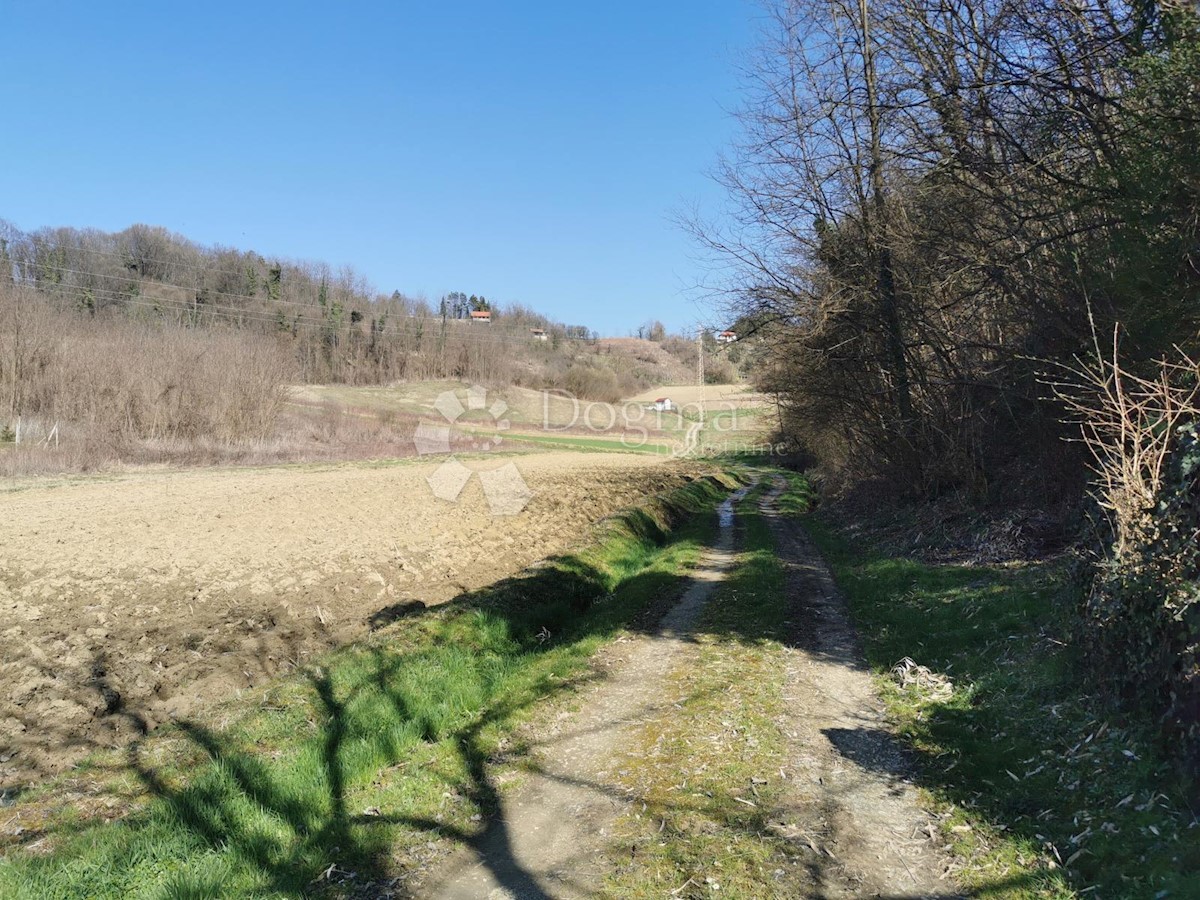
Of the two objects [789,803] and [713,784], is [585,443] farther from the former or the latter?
[789,803]

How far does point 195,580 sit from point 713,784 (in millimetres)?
11855

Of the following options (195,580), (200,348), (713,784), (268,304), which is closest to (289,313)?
(268,304)

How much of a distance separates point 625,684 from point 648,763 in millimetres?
1764

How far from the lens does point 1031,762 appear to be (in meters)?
4.68

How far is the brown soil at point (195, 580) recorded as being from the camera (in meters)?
8.64

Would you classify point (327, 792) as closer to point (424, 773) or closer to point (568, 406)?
point (424, 773)

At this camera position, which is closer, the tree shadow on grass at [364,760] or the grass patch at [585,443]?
the tree shadow on grass at [364,760]

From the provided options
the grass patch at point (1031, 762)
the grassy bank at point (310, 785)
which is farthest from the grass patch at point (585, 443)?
the grass patch at point (1031, 762)

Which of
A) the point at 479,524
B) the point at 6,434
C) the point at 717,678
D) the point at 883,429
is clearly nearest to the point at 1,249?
the point at 6,434

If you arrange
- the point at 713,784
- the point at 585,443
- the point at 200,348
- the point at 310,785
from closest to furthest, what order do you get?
the point at 713,784
the point at 310,785
the point at 200,348
the point at 585,443
